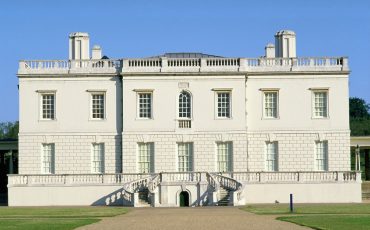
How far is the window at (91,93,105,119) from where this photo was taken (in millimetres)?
56656

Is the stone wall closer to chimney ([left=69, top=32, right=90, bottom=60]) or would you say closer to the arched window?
the arched window

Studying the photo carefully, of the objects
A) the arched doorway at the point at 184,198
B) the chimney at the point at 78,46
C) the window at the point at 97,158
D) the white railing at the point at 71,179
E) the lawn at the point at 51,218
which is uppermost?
the chimney at the point at 78,46

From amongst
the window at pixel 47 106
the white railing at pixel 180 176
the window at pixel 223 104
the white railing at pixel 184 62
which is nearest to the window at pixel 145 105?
the white railing at pixel 184 62

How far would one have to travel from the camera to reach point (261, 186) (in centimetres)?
5400

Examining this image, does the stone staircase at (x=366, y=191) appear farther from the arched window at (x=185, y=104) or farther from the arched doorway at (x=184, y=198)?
the arched window at (x=185, y=104)

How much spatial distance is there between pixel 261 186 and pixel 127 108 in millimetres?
8949

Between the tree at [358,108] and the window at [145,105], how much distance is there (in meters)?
78.5

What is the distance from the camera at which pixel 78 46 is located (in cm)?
5925

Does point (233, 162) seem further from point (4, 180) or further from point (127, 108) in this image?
point (4, 180)

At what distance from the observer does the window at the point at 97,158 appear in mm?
56312

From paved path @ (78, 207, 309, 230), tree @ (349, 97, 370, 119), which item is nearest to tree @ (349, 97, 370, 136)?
tree @ (349, 97, 370, 119)

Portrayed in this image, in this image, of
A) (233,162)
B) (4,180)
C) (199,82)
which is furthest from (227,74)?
(4,180)

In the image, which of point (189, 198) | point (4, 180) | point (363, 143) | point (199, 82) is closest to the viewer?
point (189, 198)

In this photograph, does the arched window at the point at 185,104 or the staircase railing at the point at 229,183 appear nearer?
the staircase railing at the point at 229,183
